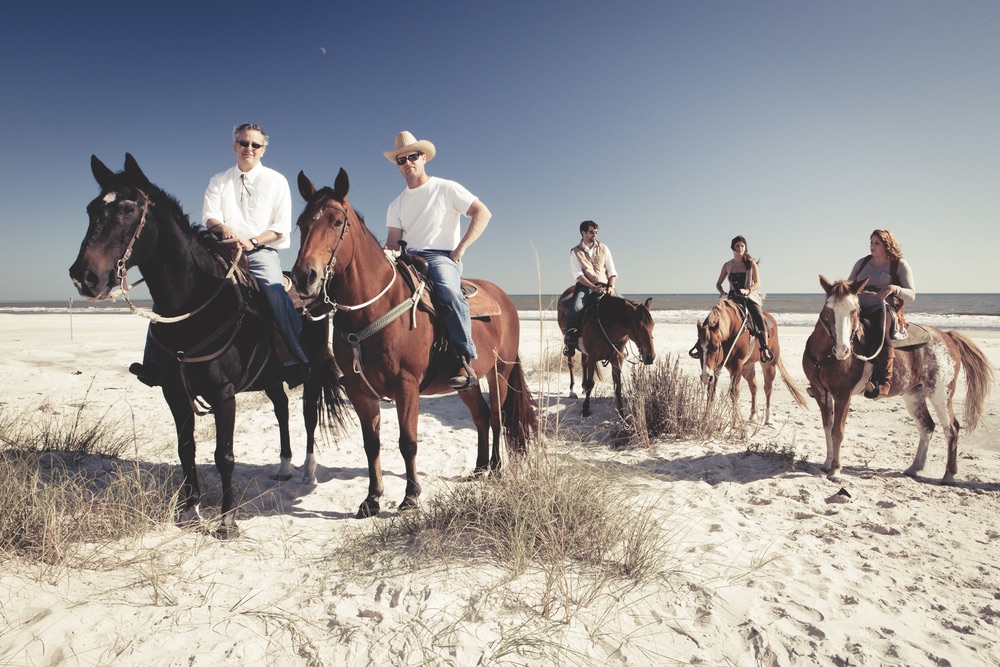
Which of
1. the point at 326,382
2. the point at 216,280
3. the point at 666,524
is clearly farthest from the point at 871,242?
the point at 216,280

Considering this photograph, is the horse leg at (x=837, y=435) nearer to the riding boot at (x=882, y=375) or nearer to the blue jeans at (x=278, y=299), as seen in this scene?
the riding boot at (x=882, y=375)

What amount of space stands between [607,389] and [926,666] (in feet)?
21.8

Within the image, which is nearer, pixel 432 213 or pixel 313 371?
pixel 432 213

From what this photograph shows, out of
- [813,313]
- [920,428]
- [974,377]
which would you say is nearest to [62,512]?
[920,428]

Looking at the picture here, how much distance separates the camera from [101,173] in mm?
2754

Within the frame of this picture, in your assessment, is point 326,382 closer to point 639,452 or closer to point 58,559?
point 58,559

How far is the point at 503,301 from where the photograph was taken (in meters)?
4.83

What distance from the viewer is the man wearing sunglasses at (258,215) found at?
3.72 metres

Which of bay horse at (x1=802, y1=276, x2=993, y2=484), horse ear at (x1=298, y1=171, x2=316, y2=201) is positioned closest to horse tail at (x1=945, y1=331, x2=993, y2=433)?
bay horse at (x1=802, y1=276, x2=993, y2=484)

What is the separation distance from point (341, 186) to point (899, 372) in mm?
5349

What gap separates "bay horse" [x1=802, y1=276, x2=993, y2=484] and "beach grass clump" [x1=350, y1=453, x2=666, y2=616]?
2.73 metres

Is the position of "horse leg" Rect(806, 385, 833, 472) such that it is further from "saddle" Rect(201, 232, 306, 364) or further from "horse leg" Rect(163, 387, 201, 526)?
"horse leg" Rect(163, 387, 201, 526)

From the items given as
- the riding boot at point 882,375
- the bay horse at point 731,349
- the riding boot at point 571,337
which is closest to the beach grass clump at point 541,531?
the riding boot at point 882,375

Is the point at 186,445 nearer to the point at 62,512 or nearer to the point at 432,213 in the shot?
the point at 62,512
